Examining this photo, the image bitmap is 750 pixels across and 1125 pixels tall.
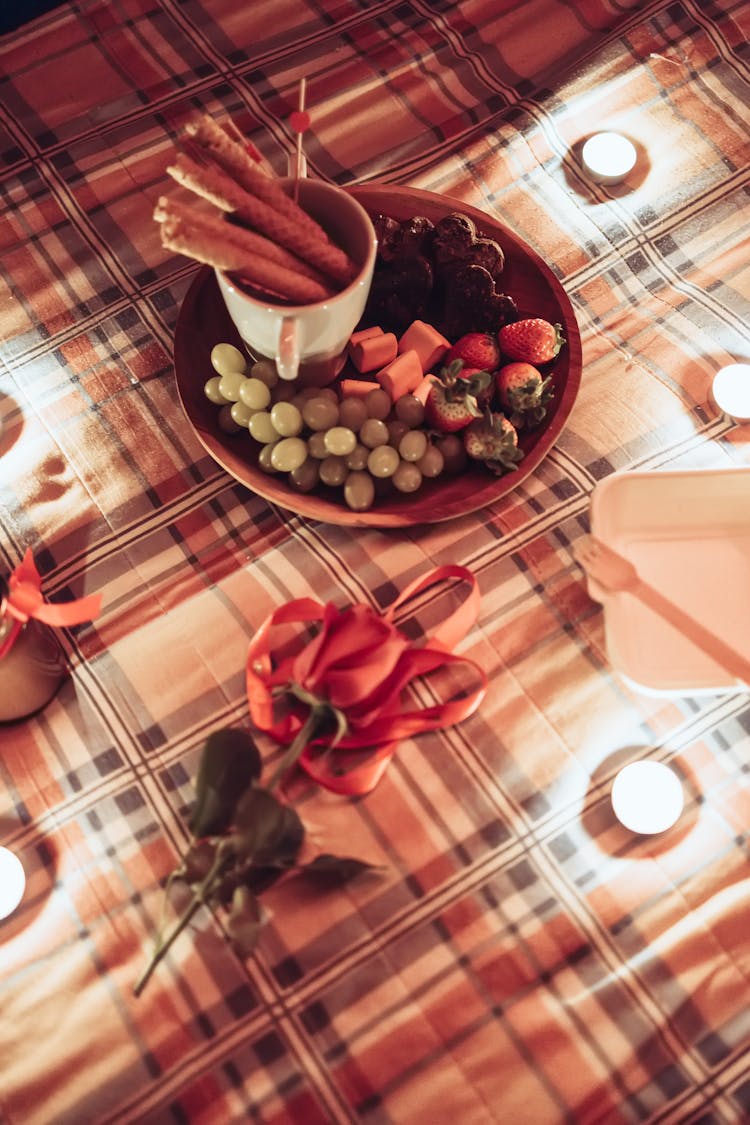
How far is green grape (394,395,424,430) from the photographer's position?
0.70 metres

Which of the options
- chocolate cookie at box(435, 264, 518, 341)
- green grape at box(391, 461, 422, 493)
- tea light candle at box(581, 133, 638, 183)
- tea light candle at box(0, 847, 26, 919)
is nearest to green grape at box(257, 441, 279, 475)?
green grape at box(391, 461, 422, 493)

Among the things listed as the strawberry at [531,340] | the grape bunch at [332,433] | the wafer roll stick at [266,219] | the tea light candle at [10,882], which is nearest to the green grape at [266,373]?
the grape bunch at [332,433]

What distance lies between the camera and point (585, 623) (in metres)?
0.72

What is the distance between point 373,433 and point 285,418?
74mm

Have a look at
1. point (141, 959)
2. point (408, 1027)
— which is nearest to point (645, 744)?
point (408, 1027)

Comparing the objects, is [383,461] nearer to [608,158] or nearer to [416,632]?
[416,632]

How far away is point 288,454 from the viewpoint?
675 mm

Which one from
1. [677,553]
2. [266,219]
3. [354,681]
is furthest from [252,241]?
[677,553]

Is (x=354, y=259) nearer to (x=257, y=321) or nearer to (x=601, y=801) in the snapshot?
(x=257, y=321)

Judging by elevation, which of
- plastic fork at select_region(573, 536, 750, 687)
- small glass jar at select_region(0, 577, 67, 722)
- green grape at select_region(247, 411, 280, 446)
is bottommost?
plastic fork at select_region(573, 536, 750, 687)

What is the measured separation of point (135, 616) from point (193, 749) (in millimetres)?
133

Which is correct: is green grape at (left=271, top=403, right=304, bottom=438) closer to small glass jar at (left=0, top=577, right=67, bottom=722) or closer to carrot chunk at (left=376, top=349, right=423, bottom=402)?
carrot chunk at (left=376, top=349, right=423, bottom=402)

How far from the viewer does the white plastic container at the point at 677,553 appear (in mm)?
669

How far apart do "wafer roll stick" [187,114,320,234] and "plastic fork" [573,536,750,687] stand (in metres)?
0.35
